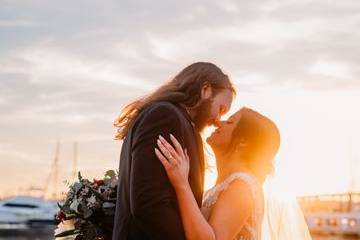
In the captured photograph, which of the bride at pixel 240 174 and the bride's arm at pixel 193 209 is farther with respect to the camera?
the bride at pixel 240 174

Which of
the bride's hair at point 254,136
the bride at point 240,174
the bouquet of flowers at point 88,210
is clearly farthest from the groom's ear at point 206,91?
the bouquet of flowers at point 88,210

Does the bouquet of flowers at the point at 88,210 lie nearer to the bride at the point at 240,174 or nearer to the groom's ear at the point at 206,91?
the bride at the point at 240,174

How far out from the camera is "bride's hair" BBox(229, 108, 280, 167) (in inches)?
199

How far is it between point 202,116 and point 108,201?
97 cm

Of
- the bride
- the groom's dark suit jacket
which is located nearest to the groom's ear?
the groom's dark suit jacket

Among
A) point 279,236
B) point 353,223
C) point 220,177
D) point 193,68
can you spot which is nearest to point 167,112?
point 193,68

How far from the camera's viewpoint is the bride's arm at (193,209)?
13.4ft

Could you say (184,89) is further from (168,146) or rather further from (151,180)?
(151,180)

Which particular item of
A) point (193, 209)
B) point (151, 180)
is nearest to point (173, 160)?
point (151, 180)

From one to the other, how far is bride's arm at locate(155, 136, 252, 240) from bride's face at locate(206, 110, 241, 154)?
1.22 ft

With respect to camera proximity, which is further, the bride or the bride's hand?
the bride

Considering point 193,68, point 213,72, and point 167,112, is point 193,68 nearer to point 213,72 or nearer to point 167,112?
point 213,72

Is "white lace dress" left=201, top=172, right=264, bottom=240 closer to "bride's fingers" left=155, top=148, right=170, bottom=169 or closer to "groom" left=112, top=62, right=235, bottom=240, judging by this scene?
"groom" left=112, top=62, right=235, bottom=240

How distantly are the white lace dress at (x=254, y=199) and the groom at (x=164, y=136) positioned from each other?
0.48 metres
